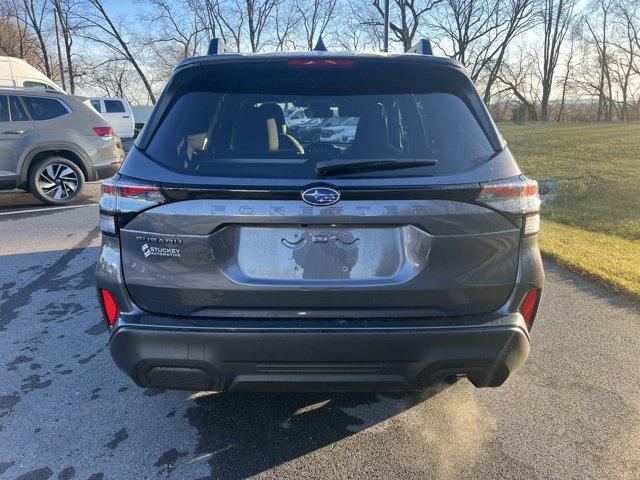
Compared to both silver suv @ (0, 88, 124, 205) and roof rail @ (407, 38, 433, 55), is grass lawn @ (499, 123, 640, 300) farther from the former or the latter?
silver suv @ (0, 88, 124, 205)

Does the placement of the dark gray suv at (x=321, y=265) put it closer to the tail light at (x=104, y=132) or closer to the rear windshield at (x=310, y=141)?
the rear windshield at (x=310, y=141)

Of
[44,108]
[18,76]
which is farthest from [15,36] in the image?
[44,108]

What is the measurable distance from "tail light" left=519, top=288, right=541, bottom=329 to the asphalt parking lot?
742mm

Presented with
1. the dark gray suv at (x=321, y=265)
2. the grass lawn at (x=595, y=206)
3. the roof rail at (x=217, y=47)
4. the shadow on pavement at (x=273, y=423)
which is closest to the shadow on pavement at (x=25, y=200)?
the roof rail at (x=217, y=47)

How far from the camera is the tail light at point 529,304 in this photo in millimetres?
2205

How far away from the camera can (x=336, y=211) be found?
2004 millimetres

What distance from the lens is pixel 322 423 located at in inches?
107

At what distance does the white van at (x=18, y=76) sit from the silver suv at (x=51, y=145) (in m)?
4.87

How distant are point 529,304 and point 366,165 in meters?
0.97

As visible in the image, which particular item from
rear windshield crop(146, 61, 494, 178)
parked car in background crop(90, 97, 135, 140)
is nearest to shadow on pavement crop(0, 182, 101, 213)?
rear windshield crop(146, 61, 494, 178)

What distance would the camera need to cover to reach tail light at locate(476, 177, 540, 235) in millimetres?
2098

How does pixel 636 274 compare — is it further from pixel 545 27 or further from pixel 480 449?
pixel 545 27

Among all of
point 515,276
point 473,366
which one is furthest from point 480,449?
point 515,276

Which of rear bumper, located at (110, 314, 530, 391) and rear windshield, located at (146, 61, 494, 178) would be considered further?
rear windshield, located at (146, 61, 494, 178)
